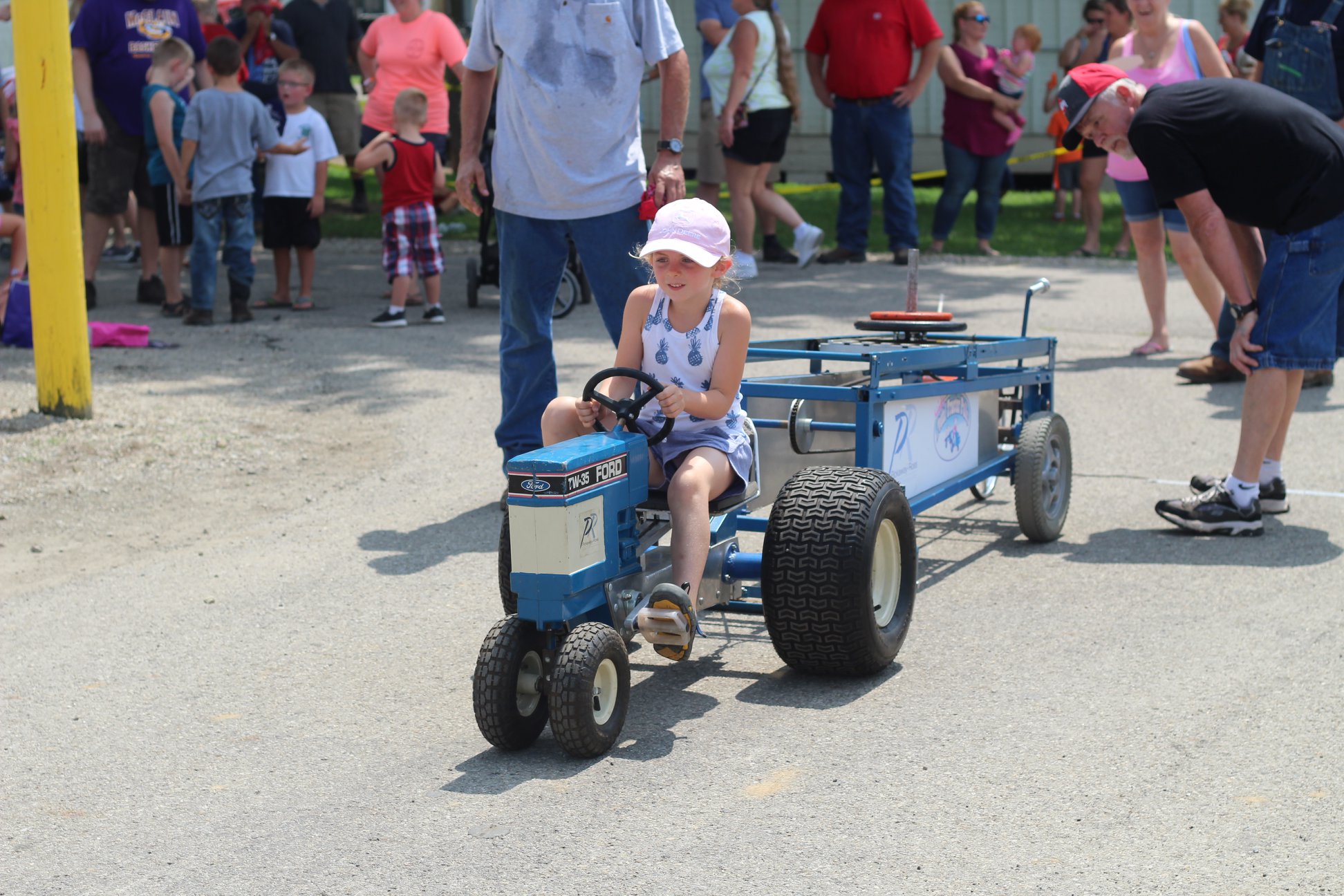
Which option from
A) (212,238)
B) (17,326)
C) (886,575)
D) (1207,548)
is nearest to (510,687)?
(886,575)

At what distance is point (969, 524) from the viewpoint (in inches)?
253

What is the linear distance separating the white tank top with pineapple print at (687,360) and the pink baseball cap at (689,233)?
0.64 ft

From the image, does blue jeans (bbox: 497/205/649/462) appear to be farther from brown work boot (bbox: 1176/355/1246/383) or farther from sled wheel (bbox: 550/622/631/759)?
brown work boot (bbox: 1176/355/1246/383)

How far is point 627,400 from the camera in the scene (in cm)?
438

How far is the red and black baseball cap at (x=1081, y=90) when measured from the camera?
5.81 metres

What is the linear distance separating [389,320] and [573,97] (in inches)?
208

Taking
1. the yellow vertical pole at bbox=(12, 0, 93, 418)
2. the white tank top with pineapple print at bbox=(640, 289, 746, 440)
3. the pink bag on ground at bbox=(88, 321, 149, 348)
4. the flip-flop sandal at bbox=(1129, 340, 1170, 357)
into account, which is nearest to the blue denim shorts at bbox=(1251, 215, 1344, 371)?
the white tank top with pineapple print at bbox=(640, 289, 746, 440)

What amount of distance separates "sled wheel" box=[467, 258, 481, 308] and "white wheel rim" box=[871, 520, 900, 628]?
7.38 meters

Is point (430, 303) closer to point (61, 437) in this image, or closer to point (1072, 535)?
point (61, 437)

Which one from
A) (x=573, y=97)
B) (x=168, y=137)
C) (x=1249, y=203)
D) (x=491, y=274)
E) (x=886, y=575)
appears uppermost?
(x=573, y=97)

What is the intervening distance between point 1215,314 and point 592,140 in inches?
169

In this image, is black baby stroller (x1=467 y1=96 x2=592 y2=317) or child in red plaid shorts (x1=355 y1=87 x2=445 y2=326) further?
black baby stroller (x1=467 y1=96 x2=592 y2=317)

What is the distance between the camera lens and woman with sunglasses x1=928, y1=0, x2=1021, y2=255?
1414cm

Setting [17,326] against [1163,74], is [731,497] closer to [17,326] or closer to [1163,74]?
[1163,74]
